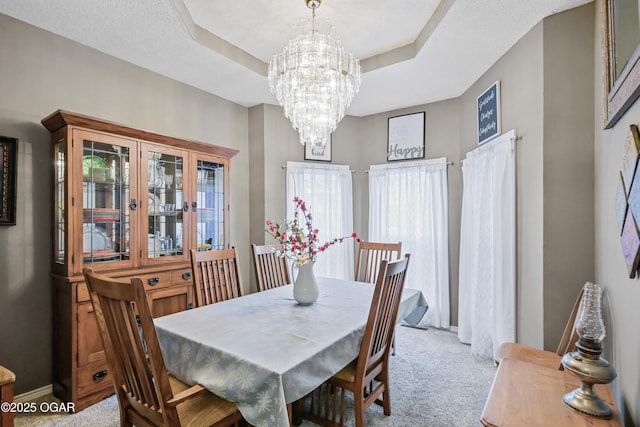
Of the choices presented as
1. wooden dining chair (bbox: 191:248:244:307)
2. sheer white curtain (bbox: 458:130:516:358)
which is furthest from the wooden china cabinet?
sheer white curtain (bbox: 458:130:516:358)

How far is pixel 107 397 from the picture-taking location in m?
2.33

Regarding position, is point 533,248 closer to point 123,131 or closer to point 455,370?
point 455,370

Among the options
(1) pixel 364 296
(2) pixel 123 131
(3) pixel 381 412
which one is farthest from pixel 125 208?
(3) pixel 381 412

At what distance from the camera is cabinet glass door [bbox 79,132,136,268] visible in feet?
7.53

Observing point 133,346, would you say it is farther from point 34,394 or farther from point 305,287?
point 34,394

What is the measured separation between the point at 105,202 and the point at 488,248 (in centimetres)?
319

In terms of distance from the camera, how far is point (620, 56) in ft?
4.50

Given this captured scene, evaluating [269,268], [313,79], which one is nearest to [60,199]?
[269,268]

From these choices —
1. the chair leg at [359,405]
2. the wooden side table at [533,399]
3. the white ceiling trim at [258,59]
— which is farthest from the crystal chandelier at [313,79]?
the wooden side table at [533,399]

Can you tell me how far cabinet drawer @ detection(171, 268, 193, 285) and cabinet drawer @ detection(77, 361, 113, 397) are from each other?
738 mm

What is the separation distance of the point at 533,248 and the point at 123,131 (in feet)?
10.3

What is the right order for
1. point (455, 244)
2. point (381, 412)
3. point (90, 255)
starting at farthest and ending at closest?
1. point (455, 244)
2. point (90, 255)
3. point (381, 412)

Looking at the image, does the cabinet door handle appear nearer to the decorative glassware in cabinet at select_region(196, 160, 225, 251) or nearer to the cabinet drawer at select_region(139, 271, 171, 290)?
the cabinet drawer at select_region(139, 271, 171, 290)

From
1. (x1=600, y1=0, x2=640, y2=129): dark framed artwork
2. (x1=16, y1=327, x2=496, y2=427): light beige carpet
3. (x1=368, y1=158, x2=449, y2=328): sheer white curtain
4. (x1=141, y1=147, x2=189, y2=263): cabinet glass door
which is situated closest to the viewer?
(x1=600, y1=0, x2=640, y2=129): dark framed artwork
